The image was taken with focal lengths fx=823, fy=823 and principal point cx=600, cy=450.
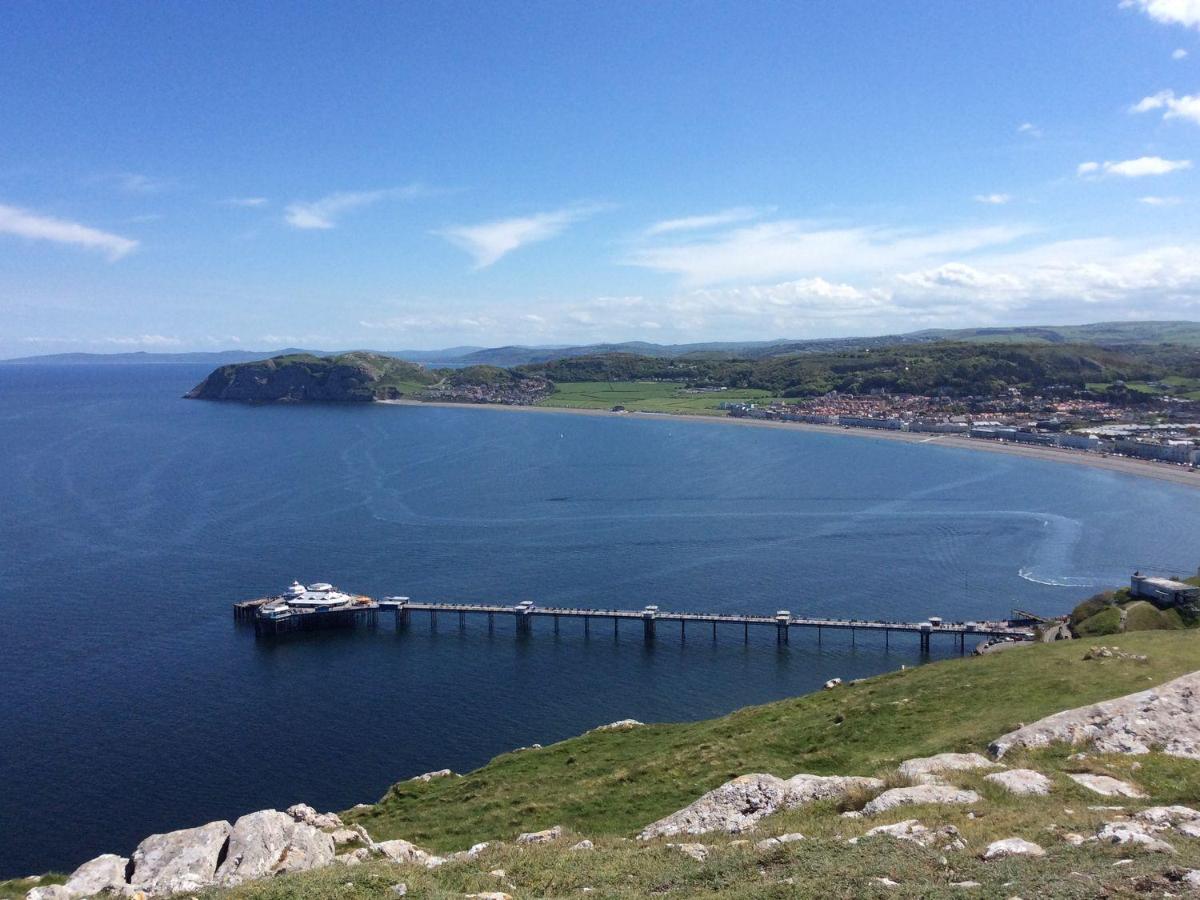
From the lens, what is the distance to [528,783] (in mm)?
34750

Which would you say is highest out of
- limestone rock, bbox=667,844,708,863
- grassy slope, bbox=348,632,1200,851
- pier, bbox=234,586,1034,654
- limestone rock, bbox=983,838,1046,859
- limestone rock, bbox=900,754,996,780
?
limestone rock, bbox=983,838,1046,859

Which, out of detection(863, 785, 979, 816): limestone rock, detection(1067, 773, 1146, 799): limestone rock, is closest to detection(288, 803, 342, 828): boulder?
detection(863, 785, 979, 816): limestone rock

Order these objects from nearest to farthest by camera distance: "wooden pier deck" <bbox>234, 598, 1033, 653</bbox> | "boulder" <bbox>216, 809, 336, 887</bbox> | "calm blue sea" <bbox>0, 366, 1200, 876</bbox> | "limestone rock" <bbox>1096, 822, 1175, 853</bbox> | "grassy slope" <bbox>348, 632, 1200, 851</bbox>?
1. "limestone rock" <bbox>1096, 822, 1175, 853</bbox>
2. "boulder" <bbox>216, 809, 336, 887</bbox>
3. "grassy slope" <bbox>348, 632, 1200, 851</bbox>
4. "calm blue sea" <bbox>0, 366, 1200, 876</bbox>
5. "wooden pier deck" <bbox>234, 598, 1033, 653</bbox>

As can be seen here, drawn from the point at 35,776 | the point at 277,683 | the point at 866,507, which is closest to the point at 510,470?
the point at 866,507

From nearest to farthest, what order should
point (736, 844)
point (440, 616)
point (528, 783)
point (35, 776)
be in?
point (736, 844) < point (528, 783) < point (35, 776) < point (440, 616)

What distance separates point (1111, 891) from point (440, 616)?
67141 millimetres

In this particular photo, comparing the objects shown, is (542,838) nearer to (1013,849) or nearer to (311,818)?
(311,818)

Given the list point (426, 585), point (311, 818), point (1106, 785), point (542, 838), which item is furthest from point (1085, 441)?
point (311, 818)

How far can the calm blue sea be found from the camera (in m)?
47.9

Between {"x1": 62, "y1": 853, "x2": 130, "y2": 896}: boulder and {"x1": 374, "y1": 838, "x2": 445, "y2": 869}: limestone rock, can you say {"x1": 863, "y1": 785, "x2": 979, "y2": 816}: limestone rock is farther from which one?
{"x1": 62, "y1": 853, "x2": 130, "y2": 896}: boulder

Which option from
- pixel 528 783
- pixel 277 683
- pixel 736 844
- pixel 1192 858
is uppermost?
pixel 1192 858

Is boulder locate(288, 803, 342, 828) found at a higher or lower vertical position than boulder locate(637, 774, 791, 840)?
lower

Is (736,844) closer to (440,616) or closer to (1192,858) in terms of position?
(1192,858)

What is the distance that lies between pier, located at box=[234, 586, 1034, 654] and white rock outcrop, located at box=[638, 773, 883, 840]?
44.1 meters
